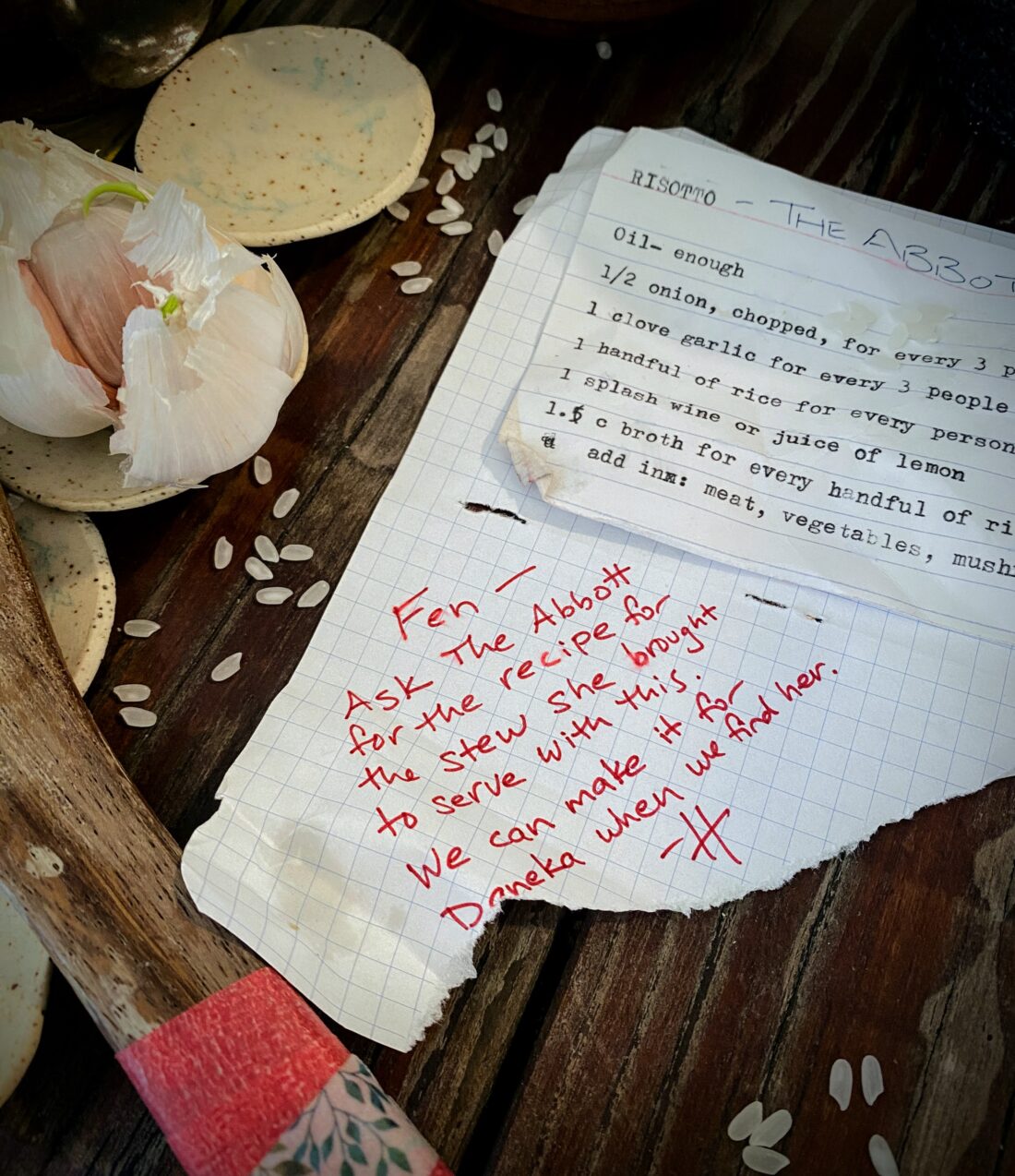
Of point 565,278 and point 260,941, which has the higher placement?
point 565,278

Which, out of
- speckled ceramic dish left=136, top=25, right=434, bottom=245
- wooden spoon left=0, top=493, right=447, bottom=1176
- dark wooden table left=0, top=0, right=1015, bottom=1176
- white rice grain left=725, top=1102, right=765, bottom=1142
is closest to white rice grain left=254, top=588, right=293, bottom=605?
dark wooden table left=0, top=0, right=1015, bottom=1176

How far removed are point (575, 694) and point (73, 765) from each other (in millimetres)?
250

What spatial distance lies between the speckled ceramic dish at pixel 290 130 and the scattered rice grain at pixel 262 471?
138 mm

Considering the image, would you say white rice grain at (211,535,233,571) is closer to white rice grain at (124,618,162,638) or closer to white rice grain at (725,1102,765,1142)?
white rice grain at (124,618,162,638)

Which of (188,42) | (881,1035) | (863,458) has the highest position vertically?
(188,42)

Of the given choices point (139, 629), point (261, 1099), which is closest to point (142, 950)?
point (261, 1099)

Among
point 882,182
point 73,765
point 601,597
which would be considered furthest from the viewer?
point 882,182

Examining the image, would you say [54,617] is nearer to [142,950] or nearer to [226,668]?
[226,668]

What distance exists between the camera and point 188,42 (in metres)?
0.74

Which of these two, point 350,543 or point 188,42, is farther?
point 188,42

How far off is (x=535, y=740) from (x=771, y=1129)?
0.69ft

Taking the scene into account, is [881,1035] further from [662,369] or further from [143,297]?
[143,297]

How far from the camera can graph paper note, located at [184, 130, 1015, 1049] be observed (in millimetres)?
505

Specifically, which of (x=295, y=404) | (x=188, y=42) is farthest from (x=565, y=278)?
(x=188, y=42)
